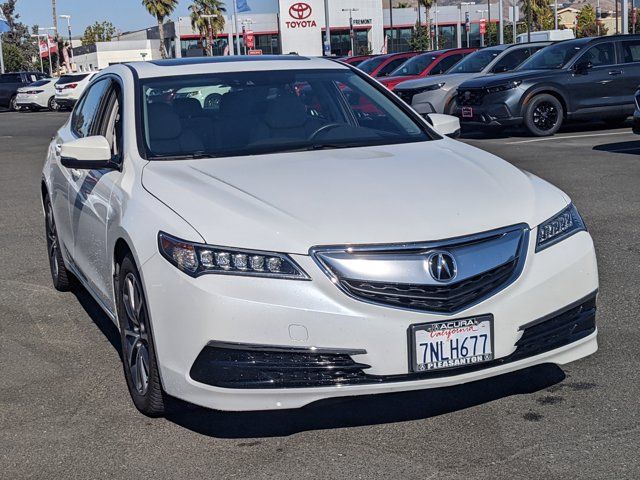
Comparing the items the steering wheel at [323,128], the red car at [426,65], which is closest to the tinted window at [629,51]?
the red car at [426,65]

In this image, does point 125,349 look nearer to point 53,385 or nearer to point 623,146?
point 53,385

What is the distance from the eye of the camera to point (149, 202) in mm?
4656

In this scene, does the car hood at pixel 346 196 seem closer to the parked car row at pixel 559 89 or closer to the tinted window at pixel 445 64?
the parked car row at pixel 559 89

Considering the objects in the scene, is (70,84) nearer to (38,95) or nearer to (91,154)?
(38,95)

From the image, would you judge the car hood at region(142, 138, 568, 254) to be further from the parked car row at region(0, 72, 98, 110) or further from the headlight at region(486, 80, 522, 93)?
the parked car row at region(0, 72, 98, 110)

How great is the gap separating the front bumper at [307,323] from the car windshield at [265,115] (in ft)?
4.12

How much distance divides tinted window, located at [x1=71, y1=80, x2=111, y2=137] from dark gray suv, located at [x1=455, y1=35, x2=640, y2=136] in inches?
468

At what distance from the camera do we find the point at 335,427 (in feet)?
14.8

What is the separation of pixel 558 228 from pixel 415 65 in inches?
794

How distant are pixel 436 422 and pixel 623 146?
11.9 meters

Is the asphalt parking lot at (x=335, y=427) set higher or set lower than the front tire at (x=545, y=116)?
lower

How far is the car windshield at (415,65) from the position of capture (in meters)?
24.1

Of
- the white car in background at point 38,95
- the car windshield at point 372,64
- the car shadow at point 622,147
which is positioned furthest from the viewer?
the white car in background at point 38,95

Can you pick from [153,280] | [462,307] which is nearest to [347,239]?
[462,307]
